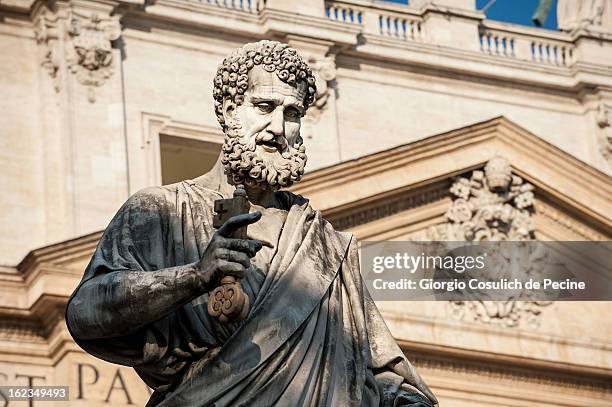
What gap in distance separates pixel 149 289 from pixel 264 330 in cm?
31

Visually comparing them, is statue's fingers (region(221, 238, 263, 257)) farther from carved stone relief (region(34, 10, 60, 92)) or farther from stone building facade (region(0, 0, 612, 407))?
carved stone relief (region(34, 10, 60, 92))

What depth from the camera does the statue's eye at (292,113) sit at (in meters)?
6.04

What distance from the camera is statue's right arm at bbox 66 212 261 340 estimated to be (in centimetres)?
554

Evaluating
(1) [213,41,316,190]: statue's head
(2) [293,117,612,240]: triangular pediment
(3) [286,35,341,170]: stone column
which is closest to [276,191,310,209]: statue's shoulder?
(1) [213,41,316,190]: statue's head

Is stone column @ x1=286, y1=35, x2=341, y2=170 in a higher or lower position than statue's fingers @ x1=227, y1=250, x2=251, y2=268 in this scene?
higher

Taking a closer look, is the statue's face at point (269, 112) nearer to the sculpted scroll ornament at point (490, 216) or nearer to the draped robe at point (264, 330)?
the draped robe at point (264, 330)

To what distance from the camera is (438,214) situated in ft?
99.1

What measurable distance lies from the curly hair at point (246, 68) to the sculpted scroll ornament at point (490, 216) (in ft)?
78.0

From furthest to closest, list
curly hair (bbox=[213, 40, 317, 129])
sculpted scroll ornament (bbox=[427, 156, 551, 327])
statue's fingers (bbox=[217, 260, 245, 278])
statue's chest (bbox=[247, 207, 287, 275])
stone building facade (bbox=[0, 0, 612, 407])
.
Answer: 1. sculpted scroll ornament (bbox=[427, 156, 551, 327])
2. stone building facade (bbox=[0, 0, 612, 407])
3. curly hair (bbox=[213, 40, 317, 129])
4. statue's chest (bbox=[247, 207, 287, 275])
5. statue's fingers (bbox=[217, 260, 245, 278])

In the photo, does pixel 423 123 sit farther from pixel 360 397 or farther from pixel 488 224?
pixel 360 397

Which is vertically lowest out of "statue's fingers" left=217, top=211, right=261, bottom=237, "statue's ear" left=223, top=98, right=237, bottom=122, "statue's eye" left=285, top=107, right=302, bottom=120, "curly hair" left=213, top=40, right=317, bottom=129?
"statue's fingers" left=217, top=211, right=261, bottom=237

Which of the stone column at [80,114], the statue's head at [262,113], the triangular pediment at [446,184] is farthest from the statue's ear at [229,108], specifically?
the triangular pediment at [446,184]

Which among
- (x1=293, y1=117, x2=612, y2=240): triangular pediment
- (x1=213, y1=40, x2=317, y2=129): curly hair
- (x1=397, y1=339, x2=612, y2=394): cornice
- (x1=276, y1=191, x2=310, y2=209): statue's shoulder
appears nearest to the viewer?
(x1=213, y1=40, x2=317, y2=129): curly hair

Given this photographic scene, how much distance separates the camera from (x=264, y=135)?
19.6ft
